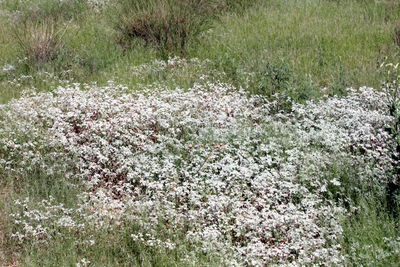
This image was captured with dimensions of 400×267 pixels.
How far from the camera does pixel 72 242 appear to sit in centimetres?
489

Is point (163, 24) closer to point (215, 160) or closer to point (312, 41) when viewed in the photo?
point (312, 41)

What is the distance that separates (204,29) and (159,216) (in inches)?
257

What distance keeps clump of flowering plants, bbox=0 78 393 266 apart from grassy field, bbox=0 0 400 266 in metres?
0.03

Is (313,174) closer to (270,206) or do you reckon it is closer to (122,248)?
(270,206)

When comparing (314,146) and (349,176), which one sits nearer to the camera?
(349,176)

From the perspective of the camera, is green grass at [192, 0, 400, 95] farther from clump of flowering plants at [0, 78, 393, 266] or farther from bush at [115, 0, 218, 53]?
clump of flowering plants at [0, 78, 393, 266]

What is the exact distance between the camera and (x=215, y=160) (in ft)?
20.7

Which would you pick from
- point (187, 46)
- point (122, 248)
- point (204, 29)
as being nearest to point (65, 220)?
point (122, 248)

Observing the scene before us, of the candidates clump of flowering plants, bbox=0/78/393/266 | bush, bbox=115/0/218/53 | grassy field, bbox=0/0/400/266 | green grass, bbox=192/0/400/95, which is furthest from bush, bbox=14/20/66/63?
green grass, bbox=192/0/400/95

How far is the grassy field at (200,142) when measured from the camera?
492 cm

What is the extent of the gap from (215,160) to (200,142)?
43cm

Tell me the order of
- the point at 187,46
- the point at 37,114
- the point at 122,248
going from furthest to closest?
the point at 187,46 → the point at 37,114 → the point at 122,248

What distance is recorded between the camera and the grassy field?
4922mm

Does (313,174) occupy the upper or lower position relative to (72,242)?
lower
